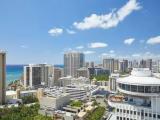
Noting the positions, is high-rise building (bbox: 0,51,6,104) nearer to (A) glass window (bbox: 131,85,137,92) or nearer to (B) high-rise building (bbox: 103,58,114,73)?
(A) glass window (bbox: 131,85,137,92)

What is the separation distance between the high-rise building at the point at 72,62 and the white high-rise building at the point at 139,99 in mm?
74491

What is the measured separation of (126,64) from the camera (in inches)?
4107

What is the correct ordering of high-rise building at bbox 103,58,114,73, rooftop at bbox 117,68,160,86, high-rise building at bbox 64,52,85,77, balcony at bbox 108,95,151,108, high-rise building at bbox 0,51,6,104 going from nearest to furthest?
rooftop at bbox 117,68,160,86 → balcony at bbox 108,95,151,108 → high-rise building at bbox 0,51,6,104 → high-rise building at bbox 64,52,85,77 → high-rise building at bbox 103,58,114,73

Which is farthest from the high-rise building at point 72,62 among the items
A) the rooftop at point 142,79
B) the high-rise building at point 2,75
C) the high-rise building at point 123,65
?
the rooftop at point 142,79

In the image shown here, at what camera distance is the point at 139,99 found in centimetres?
1616

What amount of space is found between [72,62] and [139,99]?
79.7 metres

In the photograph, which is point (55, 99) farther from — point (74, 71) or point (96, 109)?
point (74, 71)

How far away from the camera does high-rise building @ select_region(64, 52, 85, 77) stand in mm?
92925

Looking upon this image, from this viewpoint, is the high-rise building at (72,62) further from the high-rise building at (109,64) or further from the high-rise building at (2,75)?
the high-rise building at (2,75)

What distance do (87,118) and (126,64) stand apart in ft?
241

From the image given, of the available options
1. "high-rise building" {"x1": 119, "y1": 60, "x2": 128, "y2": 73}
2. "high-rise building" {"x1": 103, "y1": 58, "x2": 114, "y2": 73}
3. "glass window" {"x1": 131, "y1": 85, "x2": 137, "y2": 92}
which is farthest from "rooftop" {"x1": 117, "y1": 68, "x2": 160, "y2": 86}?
"high-rise building" {"x1": 103, "y1": 58, "x2": 114, "y2": 73}

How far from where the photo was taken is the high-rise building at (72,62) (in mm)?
92925

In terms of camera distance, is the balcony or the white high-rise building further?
the balcony

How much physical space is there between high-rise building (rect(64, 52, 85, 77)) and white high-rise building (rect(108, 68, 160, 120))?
244ft
